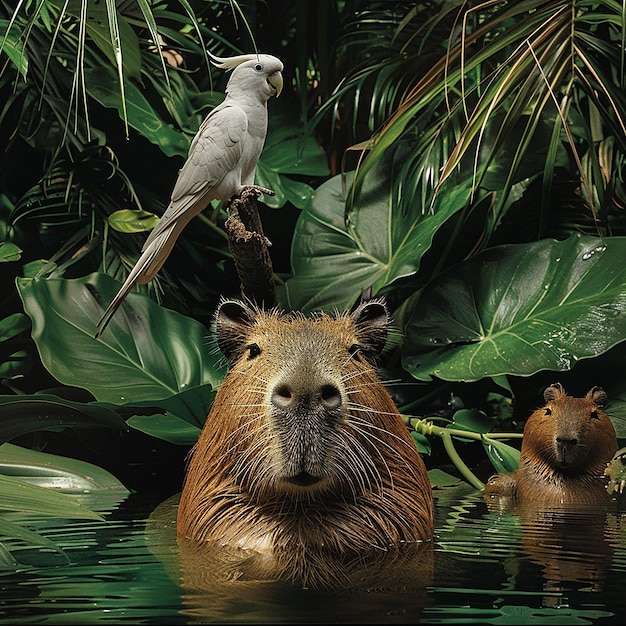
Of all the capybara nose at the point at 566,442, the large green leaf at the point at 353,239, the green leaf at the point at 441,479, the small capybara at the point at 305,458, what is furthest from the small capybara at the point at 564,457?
the large green leaf at the point at 353,239

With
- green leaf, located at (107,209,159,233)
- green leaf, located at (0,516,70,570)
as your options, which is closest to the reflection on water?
green leaf, located at (0,516,70,570)

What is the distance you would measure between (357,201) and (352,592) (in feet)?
7.62

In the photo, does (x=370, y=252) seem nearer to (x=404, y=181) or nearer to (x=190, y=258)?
(x=404, y=181)

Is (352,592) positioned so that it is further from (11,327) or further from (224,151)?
(11,327)

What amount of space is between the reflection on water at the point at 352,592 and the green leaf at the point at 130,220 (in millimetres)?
1847

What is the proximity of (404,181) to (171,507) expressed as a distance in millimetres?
1629

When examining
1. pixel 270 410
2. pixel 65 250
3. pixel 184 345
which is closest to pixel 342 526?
pixel 270 410

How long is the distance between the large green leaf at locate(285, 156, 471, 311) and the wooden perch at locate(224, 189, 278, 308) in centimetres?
87

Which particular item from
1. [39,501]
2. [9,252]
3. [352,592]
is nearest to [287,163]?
[9,252]

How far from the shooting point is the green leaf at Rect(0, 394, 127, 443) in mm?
2602

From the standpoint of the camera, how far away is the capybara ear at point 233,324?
1.92 meters

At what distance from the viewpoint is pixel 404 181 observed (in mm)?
3588

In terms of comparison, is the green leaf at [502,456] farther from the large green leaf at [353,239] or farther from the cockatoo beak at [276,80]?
the cockatoo beak at [276,80]

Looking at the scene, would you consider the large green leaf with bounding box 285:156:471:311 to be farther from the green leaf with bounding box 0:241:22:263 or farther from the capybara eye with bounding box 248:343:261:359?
the capybara eye with bounding box 248:343:261:359
